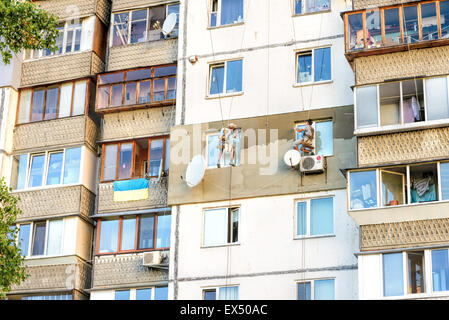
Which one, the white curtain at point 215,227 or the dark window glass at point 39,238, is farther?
the dark window glass at point 39,238

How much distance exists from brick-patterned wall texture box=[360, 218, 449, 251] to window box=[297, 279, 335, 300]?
194 centimetres

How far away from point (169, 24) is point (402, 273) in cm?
1348

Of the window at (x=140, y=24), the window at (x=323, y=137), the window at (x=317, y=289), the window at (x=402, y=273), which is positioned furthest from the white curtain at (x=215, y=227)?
the window at (x=140, y=24)

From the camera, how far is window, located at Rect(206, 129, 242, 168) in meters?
33.5

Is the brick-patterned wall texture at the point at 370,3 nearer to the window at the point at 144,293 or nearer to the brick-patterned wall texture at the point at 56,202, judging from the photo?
the window at the point at 144,293

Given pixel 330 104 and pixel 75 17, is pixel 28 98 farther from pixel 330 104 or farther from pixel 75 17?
pixel 330 104

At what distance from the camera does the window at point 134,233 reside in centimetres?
3428

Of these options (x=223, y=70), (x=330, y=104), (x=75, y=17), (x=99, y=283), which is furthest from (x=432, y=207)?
(x=75, y=17)

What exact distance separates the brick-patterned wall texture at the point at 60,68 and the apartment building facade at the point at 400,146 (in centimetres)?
1068

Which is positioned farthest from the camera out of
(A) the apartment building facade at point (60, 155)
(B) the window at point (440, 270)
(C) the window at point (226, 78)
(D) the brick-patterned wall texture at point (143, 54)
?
(D) the brick-patterned wall texture at point (143, 54)

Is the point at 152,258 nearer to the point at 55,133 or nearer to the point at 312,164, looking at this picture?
the point at 312,164

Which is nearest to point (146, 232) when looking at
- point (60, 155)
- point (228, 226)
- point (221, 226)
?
point (221, 226)

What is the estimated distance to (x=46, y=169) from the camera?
120 ft

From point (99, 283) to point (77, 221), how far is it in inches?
96.5
